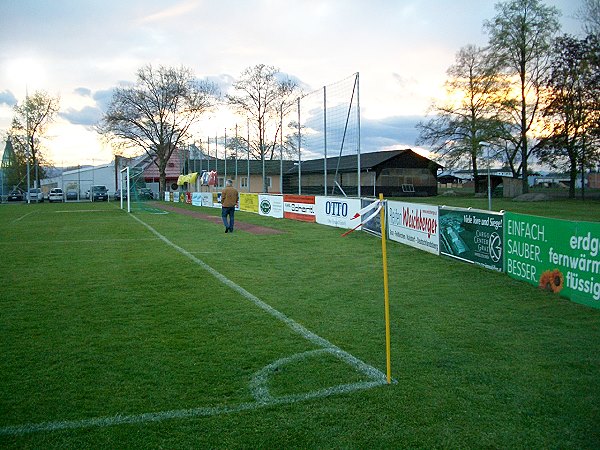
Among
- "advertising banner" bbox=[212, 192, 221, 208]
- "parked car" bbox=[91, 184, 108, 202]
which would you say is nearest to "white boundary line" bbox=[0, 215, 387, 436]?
"advertising banner" bbox=[212, 192, 221, 208]

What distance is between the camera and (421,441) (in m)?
3.85

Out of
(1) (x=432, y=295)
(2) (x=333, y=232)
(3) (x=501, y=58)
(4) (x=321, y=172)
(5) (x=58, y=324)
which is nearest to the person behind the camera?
(5) (x=58, y=324)

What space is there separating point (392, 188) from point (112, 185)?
4416cm

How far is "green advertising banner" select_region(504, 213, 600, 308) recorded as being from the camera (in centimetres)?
805

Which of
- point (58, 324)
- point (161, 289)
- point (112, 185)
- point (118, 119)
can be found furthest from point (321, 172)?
point (112, 185)

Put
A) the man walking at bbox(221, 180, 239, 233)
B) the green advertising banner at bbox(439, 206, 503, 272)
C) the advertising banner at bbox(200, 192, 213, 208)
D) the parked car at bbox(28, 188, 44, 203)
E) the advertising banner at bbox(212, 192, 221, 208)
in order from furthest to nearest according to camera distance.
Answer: the parked car at bbox(28, 188, 44, 203) → the advertising banner at bbox(200, 192, 213, 208) → the advertising banner at bbox(212, 192, 221, 208) → the man walking at bbox(221, 180, 239, 233) → the green advertising banner at bbox(439, 206, 503, 272)

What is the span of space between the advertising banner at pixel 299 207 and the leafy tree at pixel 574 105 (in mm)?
26836

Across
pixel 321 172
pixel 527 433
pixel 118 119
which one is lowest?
pixel 527 433

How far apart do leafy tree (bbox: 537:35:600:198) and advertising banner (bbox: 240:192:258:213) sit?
2615 centimetres

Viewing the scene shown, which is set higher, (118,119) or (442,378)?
(118,119)

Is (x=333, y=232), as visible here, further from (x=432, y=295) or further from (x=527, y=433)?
(x=527, y=433)

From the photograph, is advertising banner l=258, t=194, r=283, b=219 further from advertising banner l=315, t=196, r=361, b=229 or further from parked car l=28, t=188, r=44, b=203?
parked car l=28, t=188, r=44, b=203

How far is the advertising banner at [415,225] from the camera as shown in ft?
45.1

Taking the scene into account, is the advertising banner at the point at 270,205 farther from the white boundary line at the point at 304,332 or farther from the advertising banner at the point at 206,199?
the white boundary line at the point at 304,332
